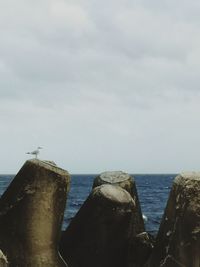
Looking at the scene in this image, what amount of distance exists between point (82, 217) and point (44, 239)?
2.81ft

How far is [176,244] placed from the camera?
739 cm

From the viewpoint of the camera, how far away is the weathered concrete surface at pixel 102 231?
26.1 feet

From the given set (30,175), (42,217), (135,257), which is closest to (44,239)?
(42,217)

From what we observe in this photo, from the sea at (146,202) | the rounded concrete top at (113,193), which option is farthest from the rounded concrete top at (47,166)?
the sea at (146,202)

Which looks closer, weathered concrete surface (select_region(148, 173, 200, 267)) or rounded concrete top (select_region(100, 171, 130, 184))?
weathered concrete surface (select_region(148, 173, 200, 267))

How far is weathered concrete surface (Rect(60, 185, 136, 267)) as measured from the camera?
796 cm

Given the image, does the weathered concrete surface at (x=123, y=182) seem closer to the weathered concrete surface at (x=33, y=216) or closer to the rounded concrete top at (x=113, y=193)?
the rounded concrete top at (x=113, y=193)

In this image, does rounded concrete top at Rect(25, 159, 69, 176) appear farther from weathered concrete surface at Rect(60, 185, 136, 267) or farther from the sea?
the sea

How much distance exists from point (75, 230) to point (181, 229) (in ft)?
4.79

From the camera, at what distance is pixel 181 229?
24.3ft

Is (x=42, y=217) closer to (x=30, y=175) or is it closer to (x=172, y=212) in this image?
(x=30, y=175)

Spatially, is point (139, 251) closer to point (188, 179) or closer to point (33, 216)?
point (188, 179)

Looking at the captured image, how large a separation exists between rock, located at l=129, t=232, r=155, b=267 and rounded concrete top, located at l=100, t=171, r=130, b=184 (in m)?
0.95

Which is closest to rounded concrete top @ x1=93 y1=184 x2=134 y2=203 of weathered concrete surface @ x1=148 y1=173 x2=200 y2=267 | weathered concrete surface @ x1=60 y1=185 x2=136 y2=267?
weathered concrete surface @ x1=60 y1=185 x2=136 y2=267
